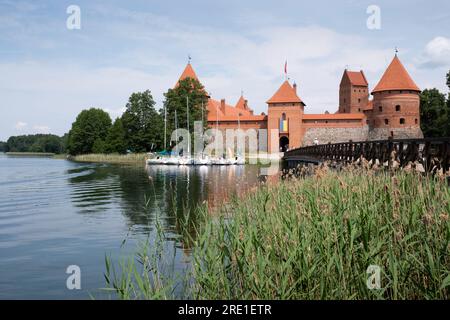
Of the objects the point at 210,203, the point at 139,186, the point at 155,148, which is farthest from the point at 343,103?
the point at 210,203

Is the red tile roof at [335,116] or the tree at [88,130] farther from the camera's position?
the tree at [88,130]

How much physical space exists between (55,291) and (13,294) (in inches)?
24.0

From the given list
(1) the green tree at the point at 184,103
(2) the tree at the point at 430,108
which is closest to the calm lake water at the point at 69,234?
(1) the green tree at the point at 184,103

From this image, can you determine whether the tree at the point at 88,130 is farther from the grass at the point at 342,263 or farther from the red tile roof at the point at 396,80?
the grass at the point at 342,263

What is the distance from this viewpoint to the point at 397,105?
58062 mm

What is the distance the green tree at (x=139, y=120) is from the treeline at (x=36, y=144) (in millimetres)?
60536

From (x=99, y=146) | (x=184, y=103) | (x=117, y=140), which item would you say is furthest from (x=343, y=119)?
(x=99, y=146)

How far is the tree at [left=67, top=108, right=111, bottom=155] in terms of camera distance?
78.9m

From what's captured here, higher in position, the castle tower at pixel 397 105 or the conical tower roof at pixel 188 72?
the conical tower roof at pixel 188 72

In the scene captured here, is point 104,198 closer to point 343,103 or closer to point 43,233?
point 43,233

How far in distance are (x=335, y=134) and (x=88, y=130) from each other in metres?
44.6

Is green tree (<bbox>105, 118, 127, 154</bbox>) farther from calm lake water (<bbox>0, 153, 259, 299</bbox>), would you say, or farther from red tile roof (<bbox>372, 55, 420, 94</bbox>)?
calm lake water (<bbox>0, 153, 259, 299</bbox>)

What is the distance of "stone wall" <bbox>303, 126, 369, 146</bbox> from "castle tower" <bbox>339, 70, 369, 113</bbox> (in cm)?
2136

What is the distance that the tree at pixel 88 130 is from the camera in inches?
3108
